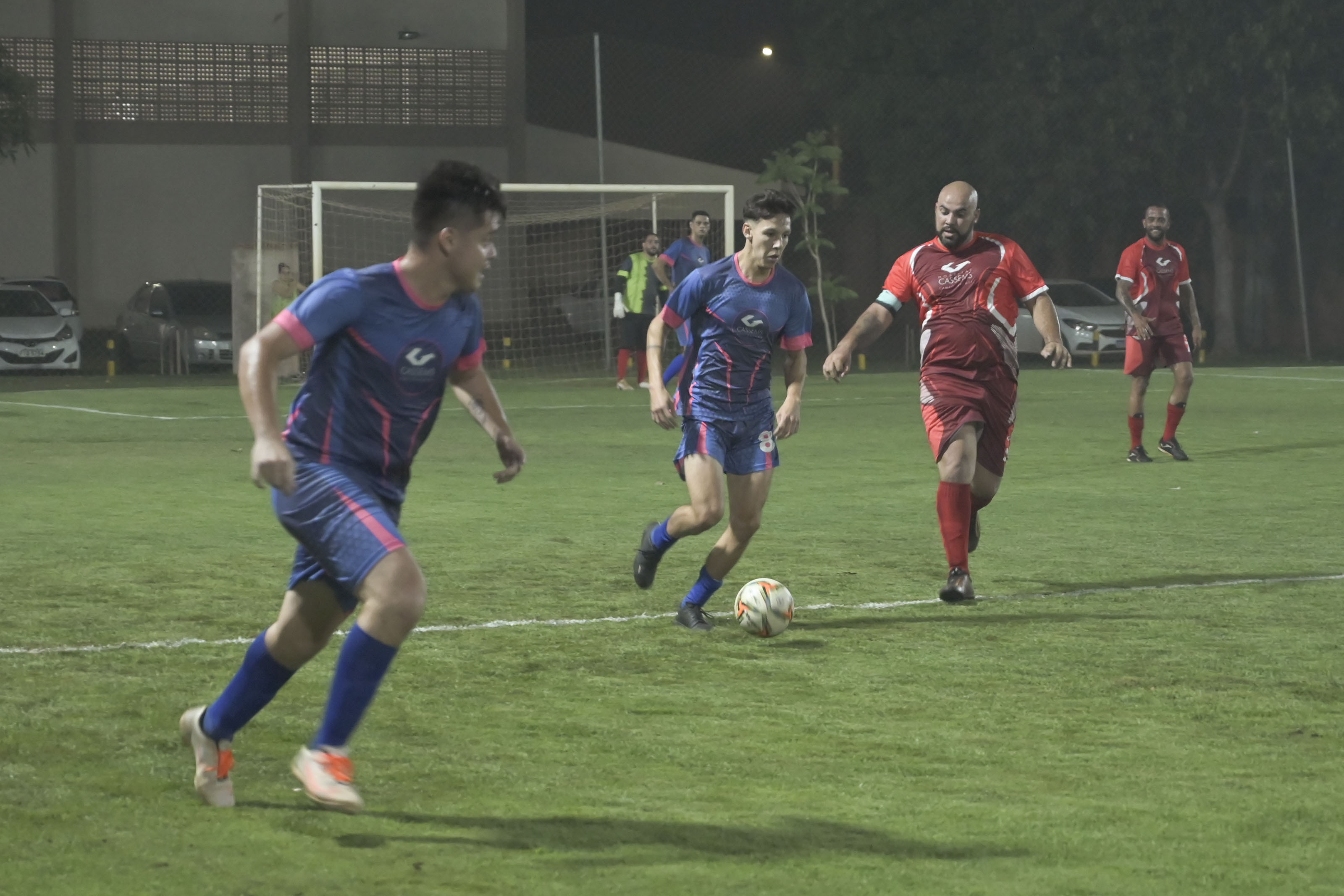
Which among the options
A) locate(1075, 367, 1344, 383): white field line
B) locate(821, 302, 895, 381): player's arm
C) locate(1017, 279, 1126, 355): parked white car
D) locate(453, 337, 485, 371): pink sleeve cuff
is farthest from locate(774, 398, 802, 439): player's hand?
locate(1017, 279, 1126, 355): parked white car

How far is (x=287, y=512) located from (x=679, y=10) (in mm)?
40575

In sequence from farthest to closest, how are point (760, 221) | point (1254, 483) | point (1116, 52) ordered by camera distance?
1. point (1116, 52)
2. point (1254, 483)
3. point (760, 221)

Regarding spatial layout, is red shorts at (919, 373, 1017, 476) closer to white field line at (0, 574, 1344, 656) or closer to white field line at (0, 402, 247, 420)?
white field line at (0, 574, 1344, 656)

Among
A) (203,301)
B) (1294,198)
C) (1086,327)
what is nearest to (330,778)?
(203,301)

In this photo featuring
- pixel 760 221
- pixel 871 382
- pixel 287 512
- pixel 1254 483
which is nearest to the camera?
pixel 287 512

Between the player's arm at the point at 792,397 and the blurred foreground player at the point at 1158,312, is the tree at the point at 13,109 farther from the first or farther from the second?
the player's arm at the point at 792,397

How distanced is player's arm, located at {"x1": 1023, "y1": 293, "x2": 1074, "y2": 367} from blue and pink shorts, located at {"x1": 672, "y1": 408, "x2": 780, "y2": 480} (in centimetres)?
159

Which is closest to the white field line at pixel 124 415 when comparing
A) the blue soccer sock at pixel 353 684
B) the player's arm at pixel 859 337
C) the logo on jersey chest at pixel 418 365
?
the player's arm at pixel 859 337

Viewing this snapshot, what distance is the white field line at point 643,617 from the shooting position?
23.1 ft

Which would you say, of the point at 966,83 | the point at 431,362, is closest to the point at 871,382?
the point at 966,83

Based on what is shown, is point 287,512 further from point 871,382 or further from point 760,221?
point 871,382

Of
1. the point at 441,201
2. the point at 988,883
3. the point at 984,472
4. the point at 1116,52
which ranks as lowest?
the point at 988,883

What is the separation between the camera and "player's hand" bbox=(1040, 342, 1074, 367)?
8.69m

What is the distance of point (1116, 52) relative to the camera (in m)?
34.1
